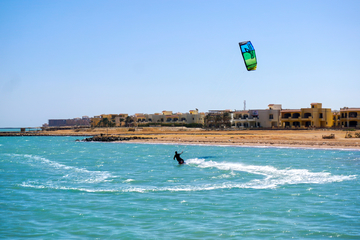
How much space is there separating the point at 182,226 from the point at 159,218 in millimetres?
1324

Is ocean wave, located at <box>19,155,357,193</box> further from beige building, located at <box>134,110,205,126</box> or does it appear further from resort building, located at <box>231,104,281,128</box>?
beige building, located at <box>134,110,205,126</box>

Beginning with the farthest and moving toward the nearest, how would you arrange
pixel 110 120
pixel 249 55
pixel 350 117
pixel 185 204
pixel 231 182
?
pixel 110 120, pixel 350 117, pixel 249 55, pixel 231 182, pixel 185 204

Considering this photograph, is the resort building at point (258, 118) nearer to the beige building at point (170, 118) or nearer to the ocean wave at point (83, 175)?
the beige building at point (170, 118)

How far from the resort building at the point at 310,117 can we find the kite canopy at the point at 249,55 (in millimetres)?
60681

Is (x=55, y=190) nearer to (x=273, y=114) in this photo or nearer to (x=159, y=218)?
(x=159, y=218)

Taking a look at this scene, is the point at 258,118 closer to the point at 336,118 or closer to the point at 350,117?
the point at 336,118

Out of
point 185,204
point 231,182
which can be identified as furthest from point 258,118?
point 185,204

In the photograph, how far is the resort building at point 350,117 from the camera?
79000 mm

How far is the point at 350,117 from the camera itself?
3155 inches

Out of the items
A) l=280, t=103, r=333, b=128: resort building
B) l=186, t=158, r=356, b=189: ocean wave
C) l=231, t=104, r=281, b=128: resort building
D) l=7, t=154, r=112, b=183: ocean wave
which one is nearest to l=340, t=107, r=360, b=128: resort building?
l=280, t=103, r=333, b=128: resort building

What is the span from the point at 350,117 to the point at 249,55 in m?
63.1

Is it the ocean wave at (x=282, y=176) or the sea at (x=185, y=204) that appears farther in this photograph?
the ocean wave at (x=282, y=176)

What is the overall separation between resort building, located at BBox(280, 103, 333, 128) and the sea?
59.9m

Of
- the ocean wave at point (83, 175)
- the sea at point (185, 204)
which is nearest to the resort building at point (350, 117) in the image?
the sea at point (185, 204)
